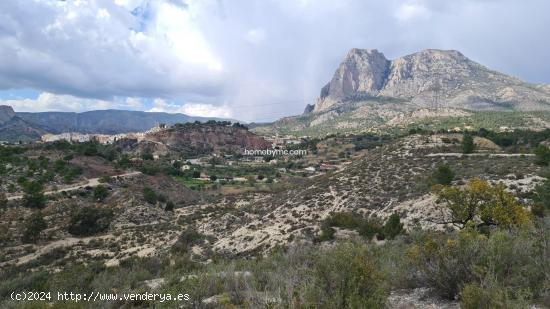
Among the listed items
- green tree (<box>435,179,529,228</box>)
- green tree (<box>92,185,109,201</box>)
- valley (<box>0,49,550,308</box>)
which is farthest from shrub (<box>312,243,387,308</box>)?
green tree (<box>92,185,109,201</box>)

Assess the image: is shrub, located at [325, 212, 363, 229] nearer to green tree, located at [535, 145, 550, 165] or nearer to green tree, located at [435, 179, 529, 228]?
green tree, located at [435, 179, 529, 228]

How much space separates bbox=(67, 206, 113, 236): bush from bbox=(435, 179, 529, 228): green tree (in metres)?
32.3

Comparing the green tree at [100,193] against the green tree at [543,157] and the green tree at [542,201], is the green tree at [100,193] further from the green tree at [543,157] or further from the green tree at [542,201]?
the green tree at [543,157]

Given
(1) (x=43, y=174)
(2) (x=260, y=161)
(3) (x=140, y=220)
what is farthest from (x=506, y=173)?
(2) (x=260, y=161)

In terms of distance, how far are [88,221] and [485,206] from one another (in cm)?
3446

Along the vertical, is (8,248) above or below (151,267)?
below

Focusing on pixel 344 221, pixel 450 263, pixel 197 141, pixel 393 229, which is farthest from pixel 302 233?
pixel 197 141

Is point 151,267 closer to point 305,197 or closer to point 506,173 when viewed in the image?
point 305,197

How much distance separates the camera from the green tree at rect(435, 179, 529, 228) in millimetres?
16109

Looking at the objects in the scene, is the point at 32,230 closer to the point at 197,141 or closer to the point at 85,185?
the point at 85,185

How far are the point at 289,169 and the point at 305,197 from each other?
69355 millimetres

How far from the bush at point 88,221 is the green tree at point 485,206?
32.3 metres

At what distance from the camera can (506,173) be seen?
2988cm

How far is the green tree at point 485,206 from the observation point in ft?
52.9
